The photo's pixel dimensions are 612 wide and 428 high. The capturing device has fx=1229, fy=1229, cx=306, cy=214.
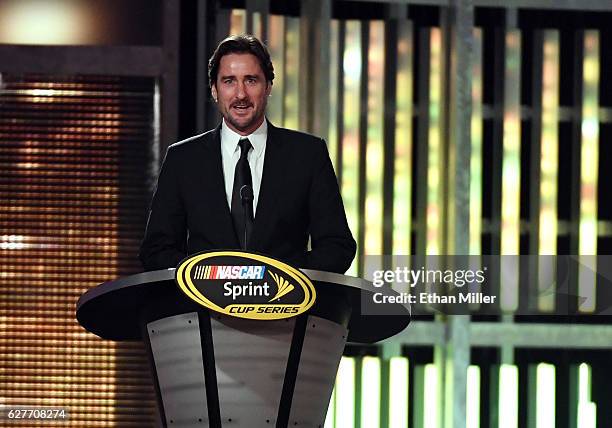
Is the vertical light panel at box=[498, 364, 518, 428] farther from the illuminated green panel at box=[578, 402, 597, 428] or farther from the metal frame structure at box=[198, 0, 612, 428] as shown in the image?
the illuminated green panel at box=[578, 402, 597, 428]

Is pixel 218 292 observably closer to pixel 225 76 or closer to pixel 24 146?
pixel 225 76

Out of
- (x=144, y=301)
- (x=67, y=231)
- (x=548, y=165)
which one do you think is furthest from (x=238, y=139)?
(x=548, y=165)

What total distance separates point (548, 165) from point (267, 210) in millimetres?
2822

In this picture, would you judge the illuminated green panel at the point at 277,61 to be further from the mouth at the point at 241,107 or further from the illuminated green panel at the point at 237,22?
the mouth at the point at 241,107

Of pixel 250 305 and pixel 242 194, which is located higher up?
pixel 242 194

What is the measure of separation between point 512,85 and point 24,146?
1758 mm

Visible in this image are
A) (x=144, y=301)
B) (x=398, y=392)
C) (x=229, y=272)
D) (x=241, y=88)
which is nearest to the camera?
(x=229, y=272)

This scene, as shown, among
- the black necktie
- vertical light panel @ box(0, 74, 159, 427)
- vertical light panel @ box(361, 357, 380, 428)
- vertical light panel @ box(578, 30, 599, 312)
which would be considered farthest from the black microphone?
vertical light panel @ box(578, 30, 599, 312)

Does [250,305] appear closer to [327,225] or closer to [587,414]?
[327,225]

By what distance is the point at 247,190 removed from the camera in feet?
6.02

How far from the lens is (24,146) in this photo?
165 inches

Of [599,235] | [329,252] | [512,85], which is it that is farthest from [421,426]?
[329,252]

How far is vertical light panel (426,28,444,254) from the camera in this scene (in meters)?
4.42

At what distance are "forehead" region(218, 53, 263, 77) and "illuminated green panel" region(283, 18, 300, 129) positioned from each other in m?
2.44
